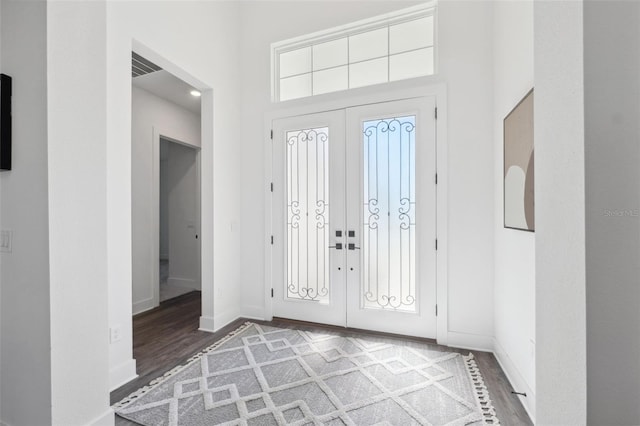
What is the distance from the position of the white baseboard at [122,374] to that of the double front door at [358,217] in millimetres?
1435

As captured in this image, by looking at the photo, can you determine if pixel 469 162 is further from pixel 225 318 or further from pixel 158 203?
pixel 158 203

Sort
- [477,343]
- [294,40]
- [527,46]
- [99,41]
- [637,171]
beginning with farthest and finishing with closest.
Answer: [294,40], [477,343], [527,46], [99,41], [637,171]

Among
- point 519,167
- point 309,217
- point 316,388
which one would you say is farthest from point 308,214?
point 519,167

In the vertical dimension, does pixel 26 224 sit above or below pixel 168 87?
below

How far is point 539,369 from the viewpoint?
0.75 m

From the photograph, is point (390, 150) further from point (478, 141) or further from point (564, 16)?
point (564, 16)

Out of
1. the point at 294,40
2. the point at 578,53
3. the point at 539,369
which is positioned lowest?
the point at 539,369

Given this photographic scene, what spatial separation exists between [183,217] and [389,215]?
3.58 metres

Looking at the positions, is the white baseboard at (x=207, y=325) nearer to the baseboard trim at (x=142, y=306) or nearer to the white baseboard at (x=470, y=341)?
the baseboard trim at (x=142, y=306)

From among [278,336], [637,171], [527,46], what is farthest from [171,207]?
A: [637,171]

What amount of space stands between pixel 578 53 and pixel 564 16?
0.11 meters

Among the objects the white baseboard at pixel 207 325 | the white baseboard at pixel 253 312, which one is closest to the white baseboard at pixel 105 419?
the white baseboard at pixel 207 325

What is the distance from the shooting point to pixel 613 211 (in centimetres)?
71

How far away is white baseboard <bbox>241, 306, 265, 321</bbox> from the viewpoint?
3.24m
